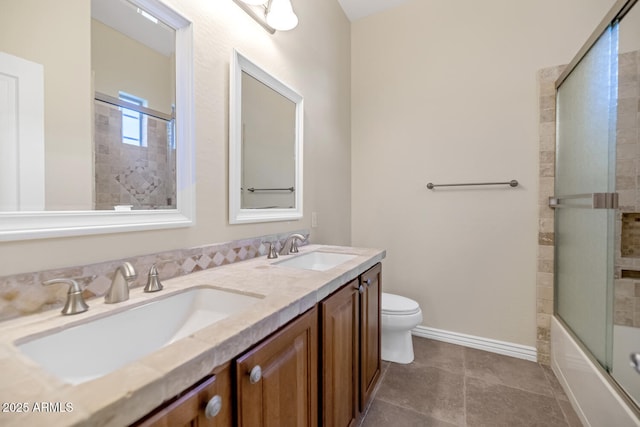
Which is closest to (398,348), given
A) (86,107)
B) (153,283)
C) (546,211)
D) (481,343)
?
(481,343)

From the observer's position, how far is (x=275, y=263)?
1325 mm

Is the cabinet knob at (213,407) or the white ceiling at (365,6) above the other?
the white ceiling at (365,6)

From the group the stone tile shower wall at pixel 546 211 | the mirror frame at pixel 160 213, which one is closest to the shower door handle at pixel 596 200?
the stone tile shower wall at pixel 546 211

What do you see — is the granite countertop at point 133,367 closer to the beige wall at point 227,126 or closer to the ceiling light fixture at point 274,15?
the beige wall at point 227,126

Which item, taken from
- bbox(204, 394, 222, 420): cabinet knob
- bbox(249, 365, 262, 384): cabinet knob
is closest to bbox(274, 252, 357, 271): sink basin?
bbox(249, 365, 262, 384): cabinet knob

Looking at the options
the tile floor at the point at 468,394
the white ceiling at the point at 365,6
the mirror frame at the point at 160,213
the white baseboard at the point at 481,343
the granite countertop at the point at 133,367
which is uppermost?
the white ceiling at the point at 365,6

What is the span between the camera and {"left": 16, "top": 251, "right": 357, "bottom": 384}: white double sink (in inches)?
A: 23.6

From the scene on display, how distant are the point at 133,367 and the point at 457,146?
2342 millimetres

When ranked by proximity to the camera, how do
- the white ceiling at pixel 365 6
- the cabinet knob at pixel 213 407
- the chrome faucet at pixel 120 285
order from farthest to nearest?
the white ceiling at pixel 365 6 < the chrome faucet at pixel 120 285 < the cabinet knob at pixel 213 407

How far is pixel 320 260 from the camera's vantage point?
167 cm

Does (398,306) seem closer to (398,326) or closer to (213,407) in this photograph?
(398,326)

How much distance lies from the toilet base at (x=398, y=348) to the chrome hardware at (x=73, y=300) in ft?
5.69

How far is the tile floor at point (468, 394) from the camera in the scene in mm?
1427

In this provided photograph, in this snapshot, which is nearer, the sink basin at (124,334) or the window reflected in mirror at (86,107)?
the sink basin at (124,334)
